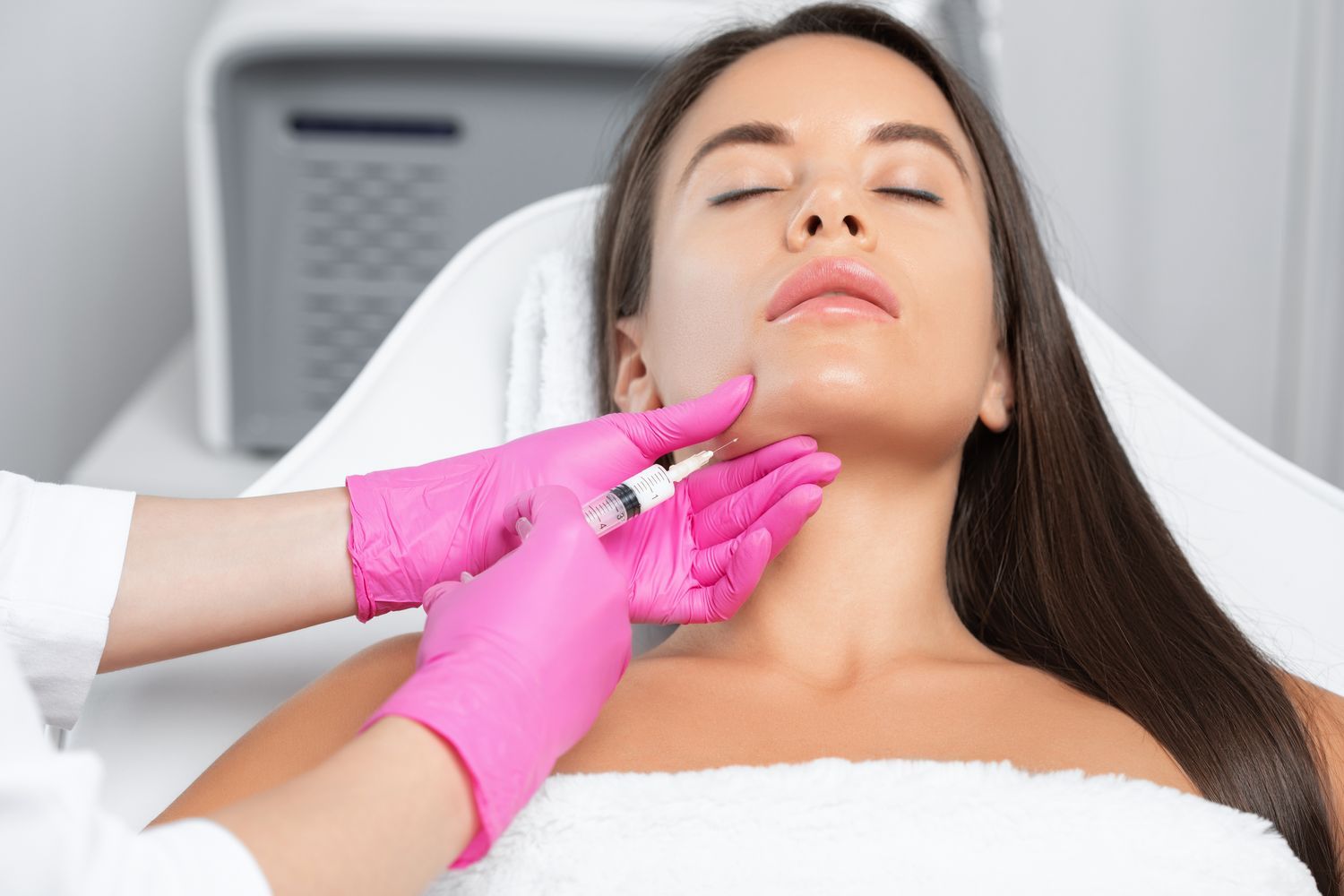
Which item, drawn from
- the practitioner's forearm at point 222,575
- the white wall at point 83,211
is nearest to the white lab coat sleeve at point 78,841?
the practitioner's forearm at point 222,575

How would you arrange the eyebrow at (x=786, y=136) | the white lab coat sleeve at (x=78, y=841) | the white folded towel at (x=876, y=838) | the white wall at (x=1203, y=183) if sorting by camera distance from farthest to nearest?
the white wall at (x=1203, y=183) → the eyebrow at (x=786, y=136) → the white folded towel at (x=876, y=838) → the white lab coat sleeve at (x=78, y=841)

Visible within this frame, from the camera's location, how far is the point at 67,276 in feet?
6.44

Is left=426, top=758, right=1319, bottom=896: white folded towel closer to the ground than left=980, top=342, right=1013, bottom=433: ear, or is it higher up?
closer to the ground

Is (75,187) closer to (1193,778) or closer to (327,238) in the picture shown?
(327,238)

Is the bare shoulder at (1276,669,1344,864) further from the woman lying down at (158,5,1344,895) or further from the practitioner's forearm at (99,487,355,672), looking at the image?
the practitioner's forearm at (99,487,355,672)

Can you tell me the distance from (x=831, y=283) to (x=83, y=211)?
60.2 inches

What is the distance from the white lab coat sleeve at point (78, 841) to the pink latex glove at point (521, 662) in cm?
13

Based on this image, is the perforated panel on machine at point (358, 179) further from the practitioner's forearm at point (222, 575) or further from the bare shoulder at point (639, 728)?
the bare shoulder at point (639, 728)

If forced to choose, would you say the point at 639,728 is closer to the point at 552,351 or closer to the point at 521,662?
the point at 521,662

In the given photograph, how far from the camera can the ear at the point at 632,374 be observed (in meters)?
1.24

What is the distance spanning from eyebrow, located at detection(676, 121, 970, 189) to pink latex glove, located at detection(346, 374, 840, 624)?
28cm

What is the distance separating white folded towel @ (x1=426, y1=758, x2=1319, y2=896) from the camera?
823 mm

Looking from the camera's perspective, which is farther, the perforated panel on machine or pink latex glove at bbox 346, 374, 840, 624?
the perforated panel on machine

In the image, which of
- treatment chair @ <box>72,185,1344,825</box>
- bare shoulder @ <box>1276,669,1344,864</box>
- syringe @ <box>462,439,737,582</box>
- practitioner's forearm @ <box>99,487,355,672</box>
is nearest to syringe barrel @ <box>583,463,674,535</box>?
syringe @ <box>462,439,737,582</box>
